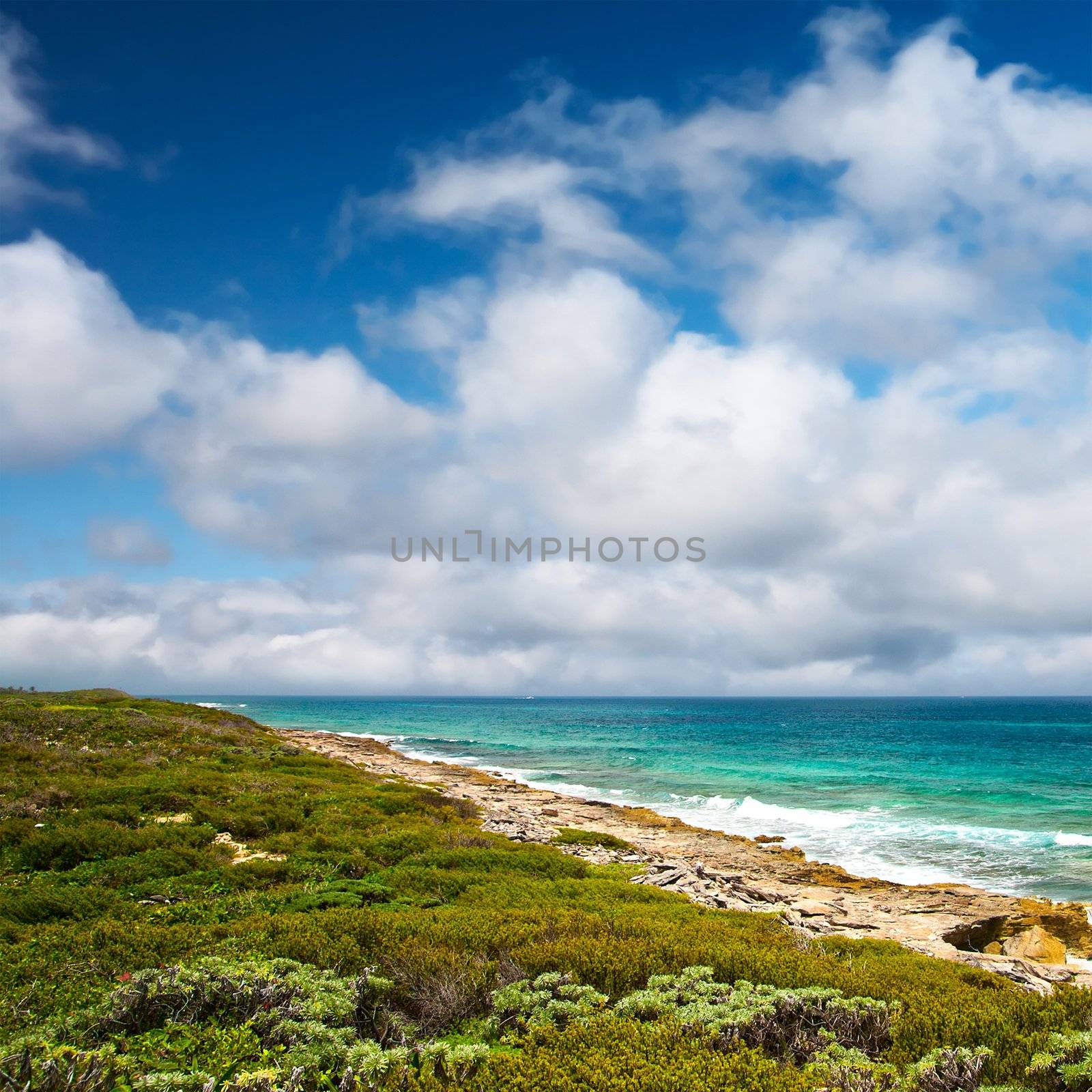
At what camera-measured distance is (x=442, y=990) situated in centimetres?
727

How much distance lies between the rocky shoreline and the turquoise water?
333cm

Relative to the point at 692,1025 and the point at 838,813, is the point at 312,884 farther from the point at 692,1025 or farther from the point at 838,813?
the point at 838,813

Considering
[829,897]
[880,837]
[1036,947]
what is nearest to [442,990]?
[1036,947]

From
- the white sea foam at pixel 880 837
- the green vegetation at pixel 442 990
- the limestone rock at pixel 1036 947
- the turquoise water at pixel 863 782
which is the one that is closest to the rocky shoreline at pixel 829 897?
the limestone rock at pixel 1036 947

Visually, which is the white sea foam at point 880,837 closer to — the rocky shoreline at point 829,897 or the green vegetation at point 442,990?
the rocky shoreline at point 829,897

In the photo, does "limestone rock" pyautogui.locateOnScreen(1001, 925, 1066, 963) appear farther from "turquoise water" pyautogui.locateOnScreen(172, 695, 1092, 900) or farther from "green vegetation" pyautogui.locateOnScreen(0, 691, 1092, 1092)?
"turquoise water" pyautogui.locateOnScreen(172, 695, 1092, 900)

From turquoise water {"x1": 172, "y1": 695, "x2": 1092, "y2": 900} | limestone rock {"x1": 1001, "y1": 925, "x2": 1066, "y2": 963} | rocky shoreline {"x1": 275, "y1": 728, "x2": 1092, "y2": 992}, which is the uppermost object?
limestone rock {"x1": 1001, "y1": 925, "x2": 1066, "y2": 963}

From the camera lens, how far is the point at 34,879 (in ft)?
42.4

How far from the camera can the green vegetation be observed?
18.7 feet

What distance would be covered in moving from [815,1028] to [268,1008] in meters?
5.61

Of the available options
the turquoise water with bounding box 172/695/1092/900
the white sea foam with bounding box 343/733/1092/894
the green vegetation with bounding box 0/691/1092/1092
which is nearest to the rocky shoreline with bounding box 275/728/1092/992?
the white sea foam with bounding box 343/733/1092/894

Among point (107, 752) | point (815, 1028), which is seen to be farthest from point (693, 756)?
point (815, 1028)

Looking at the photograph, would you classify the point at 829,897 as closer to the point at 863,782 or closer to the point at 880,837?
the point at 880,837

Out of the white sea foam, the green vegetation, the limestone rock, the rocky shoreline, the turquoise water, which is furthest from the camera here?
the turquoise water
